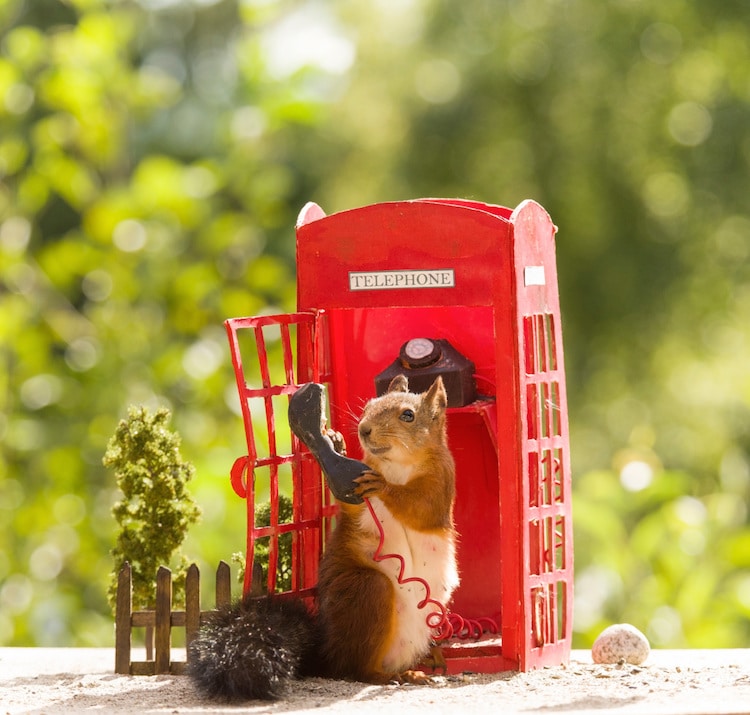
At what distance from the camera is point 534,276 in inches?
185

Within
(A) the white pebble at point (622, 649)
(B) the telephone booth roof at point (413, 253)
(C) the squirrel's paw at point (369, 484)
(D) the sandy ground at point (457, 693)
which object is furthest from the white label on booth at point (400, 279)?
(A) the white pebble at point (622, 649)

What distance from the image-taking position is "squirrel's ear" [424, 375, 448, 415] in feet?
15.1

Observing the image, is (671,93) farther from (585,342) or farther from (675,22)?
(585,342)

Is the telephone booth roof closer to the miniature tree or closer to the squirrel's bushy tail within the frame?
the miniature tree

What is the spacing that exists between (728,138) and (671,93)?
528mm

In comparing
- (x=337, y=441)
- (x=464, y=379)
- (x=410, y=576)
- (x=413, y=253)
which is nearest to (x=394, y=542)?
(x=410, y=576)

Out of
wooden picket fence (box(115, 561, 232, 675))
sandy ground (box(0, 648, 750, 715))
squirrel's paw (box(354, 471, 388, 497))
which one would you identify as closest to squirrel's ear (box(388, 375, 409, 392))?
squirrel's paw (box(354, 471, 388, 497))

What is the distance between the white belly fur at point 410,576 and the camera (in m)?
4.40

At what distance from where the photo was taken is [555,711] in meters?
3.81

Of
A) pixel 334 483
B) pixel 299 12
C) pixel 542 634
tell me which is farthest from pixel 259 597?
pixel 299 12

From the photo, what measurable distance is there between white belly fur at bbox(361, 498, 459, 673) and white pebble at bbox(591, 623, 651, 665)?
2.65 ft

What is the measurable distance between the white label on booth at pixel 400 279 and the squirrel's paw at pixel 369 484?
69 cm

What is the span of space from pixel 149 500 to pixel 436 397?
1.15 meters

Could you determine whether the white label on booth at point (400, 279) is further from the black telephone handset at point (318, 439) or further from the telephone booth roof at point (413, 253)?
the black telephone handset at point (318, 439)
